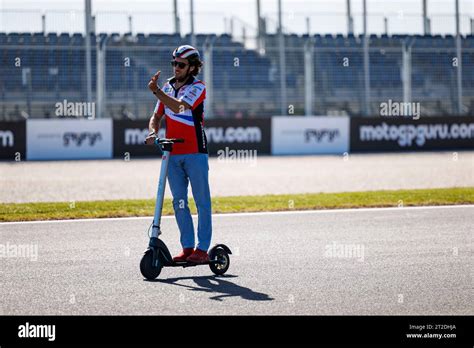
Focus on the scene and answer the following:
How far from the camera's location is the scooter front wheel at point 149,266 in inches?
266

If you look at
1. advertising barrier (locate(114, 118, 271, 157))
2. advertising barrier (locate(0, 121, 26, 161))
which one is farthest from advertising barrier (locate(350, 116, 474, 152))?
advertising barrier (locate(0, 121, 26, 161))

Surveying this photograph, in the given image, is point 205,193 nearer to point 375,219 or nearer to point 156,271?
point 156,271

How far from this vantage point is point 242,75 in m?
25.0

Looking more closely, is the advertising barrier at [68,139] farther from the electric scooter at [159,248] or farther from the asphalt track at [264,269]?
the electric scooter at [159,248]

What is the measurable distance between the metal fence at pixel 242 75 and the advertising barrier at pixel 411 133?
15.9 inches

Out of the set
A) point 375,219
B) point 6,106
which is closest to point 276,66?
point 6,106

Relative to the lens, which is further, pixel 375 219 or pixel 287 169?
pixel 287 169

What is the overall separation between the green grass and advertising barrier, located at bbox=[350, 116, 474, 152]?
12.0 meters

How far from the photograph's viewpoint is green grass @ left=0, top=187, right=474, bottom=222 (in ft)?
37.1

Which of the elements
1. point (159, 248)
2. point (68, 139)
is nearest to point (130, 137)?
point (68, 139)

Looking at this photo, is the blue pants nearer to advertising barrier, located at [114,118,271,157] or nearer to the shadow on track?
the shadow on track

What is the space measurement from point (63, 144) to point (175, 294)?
1795cm

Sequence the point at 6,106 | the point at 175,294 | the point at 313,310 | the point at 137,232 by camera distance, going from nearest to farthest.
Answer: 1. the point at 313,310
2. the point at 175,294
3. the point at 137,232
4. the point at 6,106

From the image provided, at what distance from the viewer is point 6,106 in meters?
22.6
